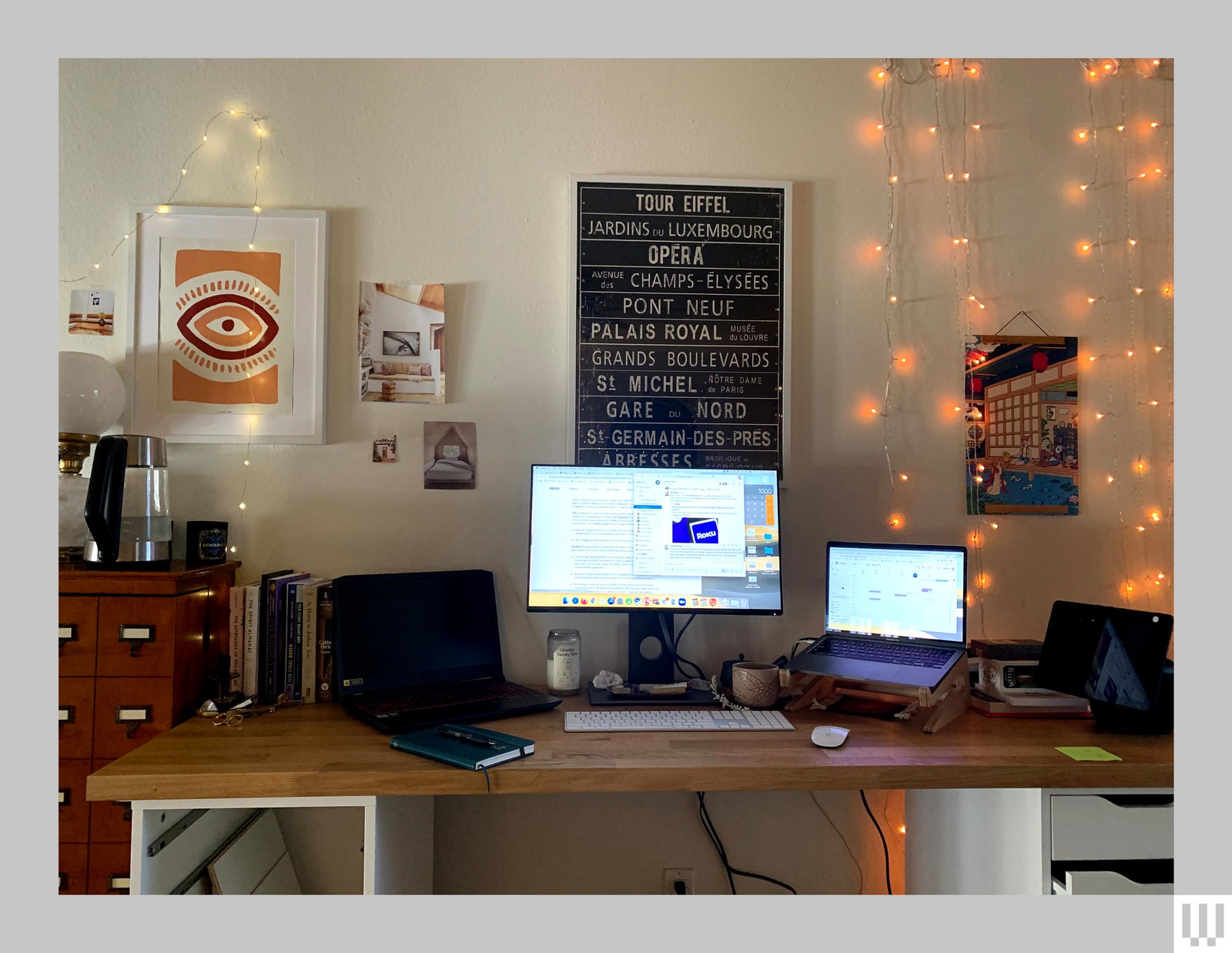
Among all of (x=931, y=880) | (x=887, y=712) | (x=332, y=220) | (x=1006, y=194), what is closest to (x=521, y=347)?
(x=332, y=220)

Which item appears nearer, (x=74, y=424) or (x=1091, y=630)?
(x=1091, y=630)

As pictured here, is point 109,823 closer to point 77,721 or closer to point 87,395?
point 77,721

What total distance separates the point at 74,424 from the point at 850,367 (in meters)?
1.92

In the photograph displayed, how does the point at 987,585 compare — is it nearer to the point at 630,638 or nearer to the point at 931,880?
the point at 931,880

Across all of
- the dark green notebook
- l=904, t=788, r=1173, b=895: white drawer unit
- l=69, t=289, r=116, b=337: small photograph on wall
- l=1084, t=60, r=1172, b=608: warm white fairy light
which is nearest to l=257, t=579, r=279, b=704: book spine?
the dark green notebook

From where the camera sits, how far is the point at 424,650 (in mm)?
1786

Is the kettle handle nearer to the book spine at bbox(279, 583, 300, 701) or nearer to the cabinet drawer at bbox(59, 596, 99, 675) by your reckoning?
the cabinet drawer at bbox(59, 596, 99, 675)

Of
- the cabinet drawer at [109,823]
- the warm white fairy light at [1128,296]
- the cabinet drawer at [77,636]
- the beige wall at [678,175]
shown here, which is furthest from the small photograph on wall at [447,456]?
the warm white fairy light at [1128,296]

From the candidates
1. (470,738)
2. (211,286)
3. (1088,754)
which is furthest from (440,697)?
(1088,754)

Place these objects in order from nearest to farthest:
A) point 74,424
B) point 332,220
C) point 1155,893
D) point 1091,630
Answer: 1. point 1155,893
2. point 1091,630
3. point 74,424
4. point 332,220

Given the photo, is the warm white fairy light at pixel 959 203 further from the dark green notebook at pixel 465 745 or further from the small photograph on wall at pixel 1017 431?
the dark green notebook at pixel 465 745

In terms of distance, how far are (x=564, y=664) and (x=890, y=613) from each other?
789mm

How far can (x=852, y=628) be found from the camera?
1.82m

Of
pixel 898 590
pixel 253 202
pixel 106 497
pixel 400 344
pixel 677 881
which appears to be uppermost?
pixel 253 202
